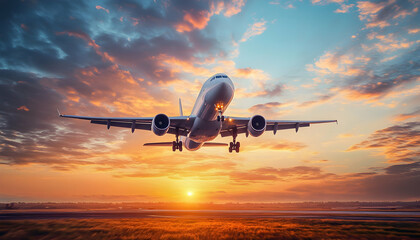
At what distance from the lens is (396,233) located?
63.0 feet

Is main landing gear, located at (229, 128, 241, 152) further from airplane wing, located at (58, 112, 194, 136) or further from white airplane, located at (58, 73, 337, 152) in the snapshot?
airplane wing, located at (58, 112, 194, 136)

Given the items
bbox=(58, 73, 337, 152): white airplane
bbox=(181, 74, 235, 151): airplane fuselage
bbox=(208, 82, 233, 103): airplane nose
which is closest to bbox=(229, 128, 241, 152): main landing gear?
bbox=(58, 73, 337, 152): white airplane

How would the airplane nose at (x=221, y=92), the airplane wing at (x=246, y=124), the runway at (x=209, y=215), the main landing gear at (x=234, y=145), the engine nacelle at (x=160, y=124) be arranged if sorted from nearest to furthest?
the airplane nose at (x=221, y=92)
the engine nacelle at (x=160, y=124)
the airplane wing at (x=246, y=124)
the runway at (x=209, y=215)
the main landing gear at (x=234, y=145)

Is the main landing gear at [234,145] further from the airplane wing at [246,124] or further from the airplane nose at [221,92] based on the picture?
the airplane nose at [221,92]

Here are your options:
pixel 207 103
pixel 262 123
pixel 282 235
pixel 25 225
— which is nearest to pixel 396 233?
pixel 282 235

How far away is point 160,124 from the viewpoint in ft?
83.0

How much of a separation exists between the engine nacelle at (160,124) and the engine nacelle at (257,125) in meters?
8.73

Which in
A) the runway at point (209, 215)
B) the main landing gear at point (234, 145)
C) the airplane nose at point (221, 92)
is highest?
the airplane nose at point (221, 92)

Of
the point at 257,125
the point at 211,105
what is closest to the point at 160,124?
the point at 211,105

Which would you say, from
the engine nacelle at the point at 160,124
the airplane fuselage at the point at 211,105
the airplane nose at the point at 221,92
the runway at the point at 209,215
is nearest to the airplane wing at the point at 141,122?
the airplane fuselage at the point at 211,105

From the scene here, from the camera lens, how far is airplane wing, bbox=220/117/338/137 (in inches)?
1183

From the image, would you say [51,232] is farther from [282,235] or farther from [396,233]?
[396,233]

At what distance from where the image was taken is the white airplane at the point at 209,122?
23.2m

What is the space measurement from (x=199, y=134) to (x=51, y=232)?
52.5ft
